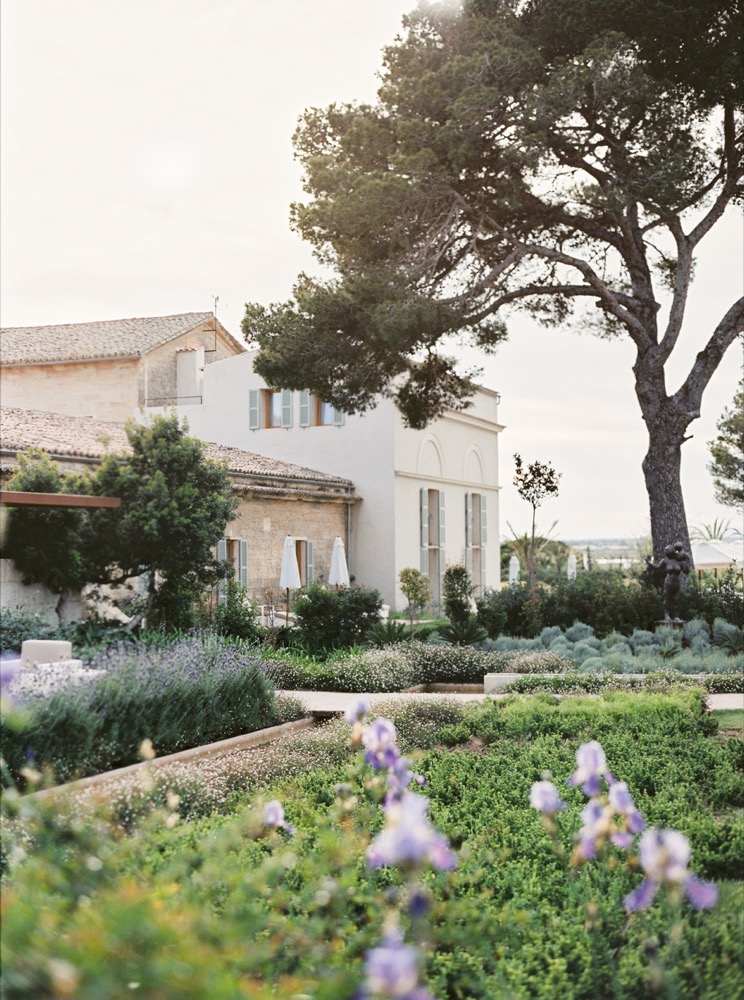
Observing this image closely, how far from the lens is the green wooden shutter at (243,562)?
65.4ft

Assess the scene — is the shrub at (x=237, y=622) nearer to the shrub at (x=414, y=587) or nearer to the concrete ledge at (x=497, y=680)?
the concrete ledge at (x=497, y=680)

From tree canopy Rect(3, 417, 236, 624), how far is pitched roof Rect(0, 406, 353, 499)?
25.1 inches

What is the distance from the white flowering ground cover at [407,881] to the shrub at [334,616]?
24.6 ft

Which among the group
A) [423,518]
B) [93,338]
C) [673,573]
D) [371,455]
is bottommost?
[673,573]

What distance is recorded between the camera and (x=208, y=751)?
26.2 ft

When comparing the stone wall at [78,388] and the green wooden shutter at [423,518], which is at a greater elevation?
the stone wall at [78,388]

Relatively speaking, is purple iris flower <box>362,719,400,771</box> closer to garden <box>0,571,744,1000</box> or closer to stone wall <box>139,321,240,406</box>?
garden <box>0,571,744,1000</box>

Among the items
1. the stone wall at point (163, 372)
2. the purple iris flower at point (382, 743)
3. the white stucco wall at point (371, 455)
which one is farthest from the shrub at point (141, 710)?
the stone wall at point (163, 372)

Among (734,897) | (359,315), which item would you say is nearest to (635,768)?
(734,897)

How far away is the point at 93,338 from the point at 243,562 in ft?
34.8

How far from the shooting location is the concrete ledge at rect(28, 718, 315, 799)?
651 cm

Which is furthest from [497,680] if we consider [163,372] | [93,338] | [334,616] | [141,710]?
[93,338]

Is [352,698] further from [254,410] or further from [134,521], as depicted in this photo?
[254,410]

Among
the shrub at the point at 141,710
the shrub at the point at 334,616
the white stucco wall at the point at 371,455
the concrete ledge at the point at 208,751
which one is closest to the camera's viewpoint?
the concrete ledge at the point at 208,751
